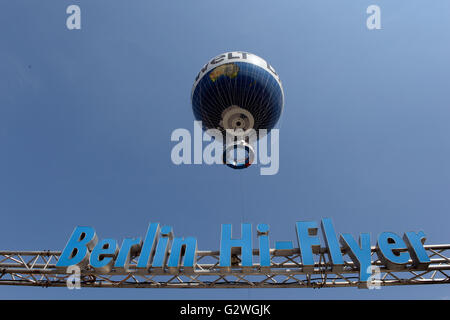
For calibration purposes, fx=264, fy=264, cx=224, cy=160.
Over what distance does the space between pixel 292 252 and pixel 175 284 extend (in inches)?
200

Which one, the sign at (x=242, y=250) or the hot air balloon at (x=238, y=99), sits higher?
the hot air balloon at (x=238, y=99)

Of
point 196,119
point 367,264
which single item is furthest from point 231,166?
point 367,264

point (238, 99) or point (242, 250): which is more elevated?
point (238, 99)

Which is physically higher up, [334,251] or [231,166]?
[231,166]

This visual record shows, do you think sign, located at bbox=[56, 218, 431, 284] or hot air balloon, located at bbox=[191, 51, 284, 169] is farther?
hot air balloon, located at bbox=[191, 51, 284, 169]

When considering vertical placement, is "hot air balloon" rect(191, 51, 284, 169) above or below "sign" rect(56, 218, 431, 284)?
above

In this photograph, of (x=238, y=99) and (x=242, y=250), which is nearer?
(x=242, y=250)

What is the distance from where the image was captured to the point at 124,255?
1070 cm

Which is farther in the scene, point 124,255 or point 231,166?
point 231,166

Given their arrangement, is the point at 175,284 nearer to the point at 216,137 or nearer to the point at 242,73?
the point at 216,137

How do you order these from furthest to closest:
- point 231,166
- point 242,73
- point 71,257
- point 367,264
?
1. point 231,166
2. point 242,73
3. point 71,257
4. point 367,264

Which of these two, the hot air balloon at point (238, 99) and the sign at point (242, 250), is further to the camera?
the hot air balloon at point (238, 99)
